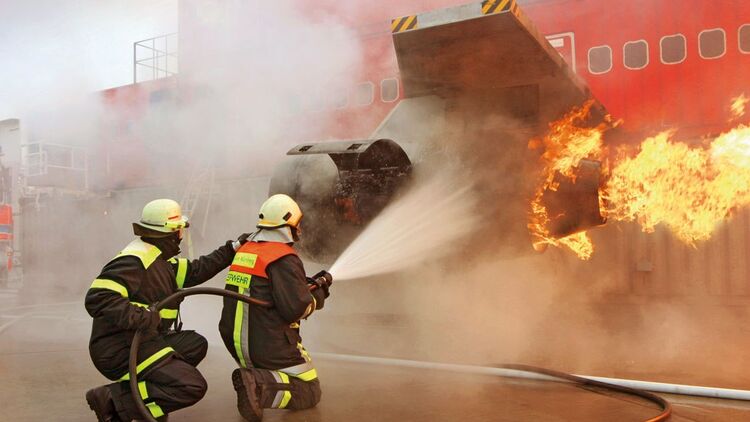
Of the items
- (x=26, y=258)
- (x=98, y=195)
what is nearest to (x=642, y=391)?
(x=98, y=195)

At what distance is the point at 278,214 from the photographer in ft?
11.9

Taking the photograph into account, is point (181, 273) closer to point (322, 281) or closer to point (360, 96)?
point (322, 281)

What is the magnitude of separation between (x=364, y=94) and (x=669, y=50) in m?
3.02

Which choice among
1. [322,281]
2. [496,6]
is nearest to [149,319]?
[322,281]

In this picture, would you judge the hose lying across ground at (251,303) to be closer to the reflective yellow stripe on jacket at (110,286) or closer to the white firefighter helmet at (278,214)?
the reflective yellow stripe on jacket at (110,286)

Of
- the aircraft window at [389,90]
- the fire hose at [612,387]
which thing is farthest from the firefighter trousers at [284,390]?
the aircraft window at [389,90]

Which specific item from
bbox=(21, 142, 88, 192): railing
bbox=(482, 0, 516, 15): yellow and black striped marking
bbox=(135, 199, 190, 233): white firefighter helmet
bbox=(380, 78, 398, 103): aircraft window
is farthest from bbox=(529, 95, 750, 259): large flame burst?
bbox=(21, 142, 88, 192): railing

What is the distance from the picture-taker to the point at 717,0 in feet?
19.1

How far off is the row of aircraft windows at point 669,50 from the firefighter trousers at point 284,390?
4365mm

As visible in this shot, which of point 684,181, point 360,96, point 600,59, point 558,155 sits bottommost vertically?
point 684,181

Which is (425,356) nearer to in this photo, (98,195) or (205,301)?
(205,301)

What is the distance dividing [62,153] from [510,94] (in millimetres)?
5651

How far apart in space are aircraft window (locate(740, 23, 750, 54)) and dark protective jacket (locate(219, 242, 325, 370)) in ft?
15.7

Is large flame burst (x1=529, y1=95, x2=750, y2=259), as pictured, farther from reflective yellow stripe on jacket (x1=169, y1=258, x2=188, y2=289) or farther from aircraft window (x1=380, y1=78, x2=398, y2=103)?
reflective yellow stripe on jacket (x1=169, y1=258, x2=188, y2=289)
